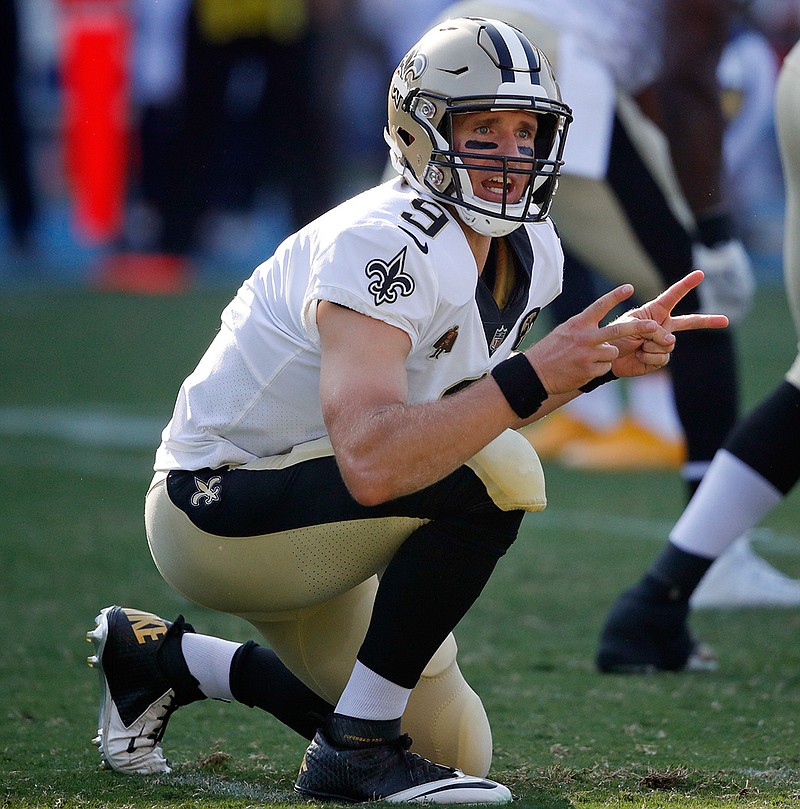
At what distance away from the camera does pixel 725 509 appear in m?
3.26

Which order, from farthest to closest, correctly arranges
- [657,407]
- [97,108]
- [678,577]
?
[97,108], [657,407], [678,577]

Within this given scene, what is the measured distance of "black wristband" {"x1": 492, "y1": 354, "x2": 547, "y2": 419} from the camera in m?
2.15

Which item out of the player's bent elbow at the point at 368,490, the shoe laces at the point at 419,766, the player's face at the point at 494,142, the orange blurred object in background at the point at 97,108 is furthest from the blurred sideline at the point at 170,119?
the player's bent elbow at the point at 368,490

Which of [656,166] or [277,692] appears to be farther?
[656,166]

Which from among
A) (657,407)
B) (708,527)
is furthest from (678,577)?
(657,407)

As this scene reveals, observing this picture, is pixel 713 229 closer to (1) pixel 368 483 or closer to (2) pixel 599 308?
(2) pixel 599 308

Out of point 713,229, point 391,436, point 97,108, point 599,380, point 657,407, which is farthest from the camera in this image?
point 97,108

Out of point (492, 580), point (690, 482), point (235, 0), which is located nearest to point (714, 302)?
point (690, 482)

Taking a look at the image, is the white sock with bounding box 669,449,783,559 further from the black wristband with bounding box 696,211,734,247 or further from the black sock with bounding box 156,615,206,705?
the black sock with bounding box 156,615,206,705

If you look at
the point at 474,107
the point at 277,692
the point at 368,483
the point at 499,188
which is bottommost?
the point at 277,692

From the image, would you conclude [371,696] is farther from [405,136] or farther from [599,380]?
[405,136]

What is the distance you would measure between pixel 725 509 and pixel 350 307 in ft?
4.44

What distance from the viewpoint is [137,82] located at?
41.5ft

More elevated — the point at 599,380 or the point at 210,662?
the point at 599,380
